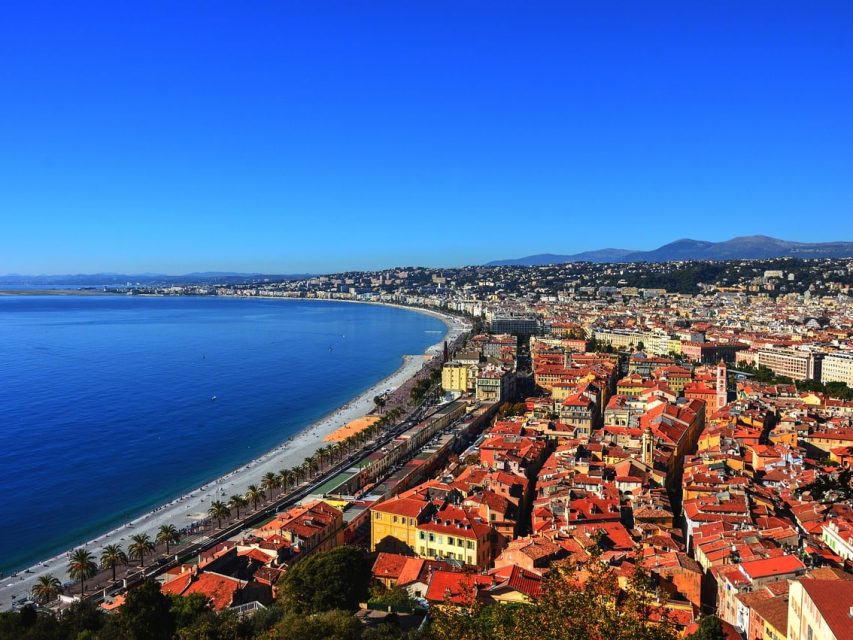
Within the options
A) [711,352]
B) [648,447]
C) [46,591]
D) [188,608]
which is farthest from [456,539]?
[711,352]

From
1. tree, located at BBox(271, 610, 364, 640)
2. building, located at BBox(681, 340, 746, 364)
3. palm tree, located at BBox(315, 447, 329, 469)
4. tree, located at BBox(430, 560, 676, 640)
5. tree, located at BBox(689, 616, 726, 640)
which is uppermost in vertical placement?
tree, located at BBox(430, 560, 676, 640)

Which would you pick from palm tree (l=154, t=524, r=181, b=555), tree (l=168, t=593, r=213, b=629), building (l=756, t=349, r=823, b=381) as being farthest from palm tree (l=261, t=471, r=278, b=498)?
building (l=756, t=349, r=823, b=381)

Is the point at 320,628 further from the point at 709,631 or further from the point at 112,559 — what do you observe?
the point at 112,559

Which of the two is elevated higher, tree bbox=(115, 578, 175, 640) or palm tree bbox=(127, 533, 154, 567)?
tree bbox=(115, 578, 175, 640)

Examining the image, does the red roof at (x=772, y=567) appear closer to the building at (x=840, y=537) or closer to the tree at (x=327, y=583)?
the building at (x=840, y=537)

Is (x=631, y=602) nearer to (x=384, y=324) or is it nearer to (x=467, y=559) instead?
(x=467, y=559)

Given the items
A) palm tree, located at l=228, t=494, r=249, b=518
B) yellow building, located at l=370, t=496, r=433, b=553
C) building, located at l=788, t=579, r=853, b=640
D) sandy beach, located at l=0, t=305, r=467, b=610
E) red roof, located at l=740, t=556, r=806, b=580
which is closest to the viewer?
→ building, located at l=788, t=579, r=853, b=640

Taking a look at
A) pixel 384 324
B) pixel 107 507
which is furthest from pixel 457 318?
pixel 107 507

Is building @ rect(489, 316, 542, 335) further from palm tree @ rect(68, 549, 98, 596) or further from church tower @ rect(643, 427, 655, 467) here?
palm tree @ rect(68, 549, 98, 596)

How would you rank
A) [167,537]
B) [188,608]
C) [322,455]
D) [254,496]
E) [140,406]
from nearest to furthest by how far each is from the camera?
[188,608] → [167,537] → [254,496] → [322,455] → [140,406]
